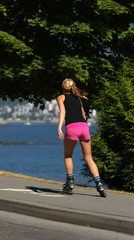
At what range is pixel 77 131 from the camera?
8406mm

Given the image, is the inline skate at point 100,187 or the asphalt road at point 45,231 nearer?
the asphalt road at point 45,231

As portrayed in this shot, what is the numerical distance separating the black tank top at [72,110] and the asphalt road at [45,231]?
1.97 meters

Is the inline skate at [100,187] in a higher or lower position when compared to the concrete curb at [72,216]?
lower

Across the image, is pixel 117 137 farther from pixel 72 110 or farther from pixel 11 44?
pixel 11 44

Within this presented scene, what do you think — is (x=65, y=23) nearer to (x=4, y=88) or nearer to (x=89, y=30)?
(x=89, y=30)

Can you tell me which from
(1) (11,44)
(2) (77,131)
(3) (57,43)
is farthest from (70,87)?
(3) (57,43)

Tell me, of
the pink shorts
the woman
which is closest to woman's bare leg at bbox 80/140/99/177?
the woman

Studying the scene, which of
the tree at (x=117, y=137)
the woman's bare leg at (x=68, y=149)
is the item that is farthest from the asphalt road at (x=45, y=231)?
the tree at (x=117, y=137)

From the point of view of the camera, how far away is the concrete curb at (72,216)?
6.32 metres

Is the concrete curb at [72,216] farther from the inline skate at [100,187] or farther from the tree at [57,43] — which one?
the tree at [57,43]

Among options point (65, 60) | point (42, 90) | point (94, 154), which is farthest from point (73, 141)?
point (42, 90)

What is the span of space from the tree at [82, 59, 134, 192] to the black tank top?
96.9 inches

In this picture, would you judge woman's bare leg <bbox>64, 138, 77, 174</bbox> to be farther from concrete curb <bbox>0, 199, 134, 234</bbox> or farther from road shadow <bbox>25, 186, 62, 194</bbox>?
concrete curb <bbox>0, 199, 134, 234</bbox>

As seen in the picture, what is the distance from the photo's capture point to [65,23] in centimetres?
1571
